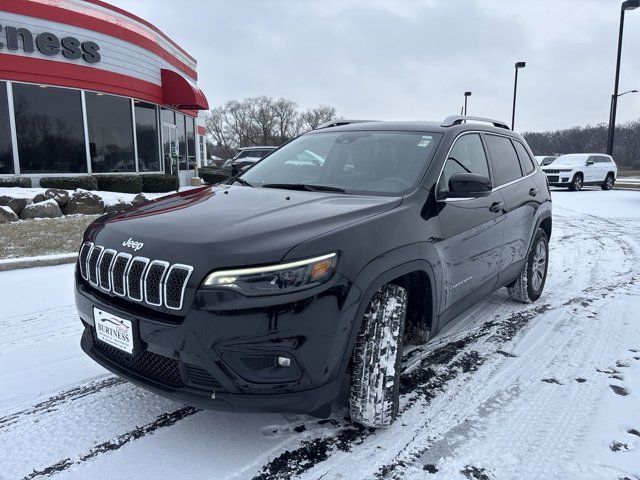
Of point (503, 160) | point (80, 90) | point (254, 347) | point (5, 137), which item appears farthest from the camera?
point (80, 90)

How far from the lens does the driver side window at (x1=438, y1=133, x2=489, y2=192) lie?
10.6 feet

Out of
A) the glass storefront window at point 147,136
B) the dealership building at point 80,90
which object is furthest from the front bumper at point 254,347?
the glass storefront window at point 147,136

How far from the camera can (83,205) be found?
34.5ft

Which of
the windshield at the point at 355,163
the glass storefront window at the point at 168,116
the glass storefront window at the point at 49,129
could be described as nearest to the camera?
the windshield at the point at 355,163

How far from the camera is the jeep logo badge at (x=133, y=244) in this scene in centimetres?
234

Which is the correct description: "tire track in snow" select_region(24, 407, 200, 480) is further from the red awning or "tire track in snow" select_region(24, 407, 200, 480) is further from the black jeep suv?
the red awning

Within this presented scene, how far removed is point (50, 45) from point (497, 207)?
45.0 ft

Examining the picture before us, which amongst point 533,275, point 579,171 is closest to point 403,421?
point 533,275

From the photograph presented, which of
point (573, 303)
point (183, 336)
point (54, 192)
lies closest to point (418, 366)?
point (183, 336)

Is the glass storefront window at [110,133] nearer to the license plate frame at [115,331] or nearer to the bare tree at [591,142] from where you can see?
the license plate frame at [115,331]

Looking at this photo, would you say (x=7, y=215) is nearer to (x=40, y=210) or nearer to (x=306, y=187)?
(x=40, y=210)

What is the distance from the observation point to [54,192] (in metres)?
10.7

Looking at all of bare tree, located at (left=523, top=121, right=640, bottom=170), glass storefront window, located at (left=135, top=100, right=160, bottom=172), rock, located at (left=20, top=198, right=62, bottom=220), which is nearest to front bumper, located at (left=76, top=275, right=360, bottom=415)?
rock, located at (left=20, top=198, right=62, bottom=220)

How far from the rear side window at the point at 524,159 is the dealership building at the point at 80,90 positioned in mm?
13102
